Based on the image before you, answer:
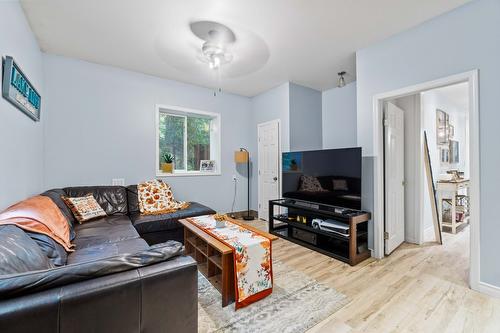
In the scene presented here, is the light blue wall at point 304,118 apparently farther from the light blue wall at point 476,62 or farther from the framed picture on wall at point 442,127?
the framed picture on wall at point 442,127

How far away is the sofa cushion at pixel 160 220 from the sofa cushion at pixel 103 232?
4.9 inches

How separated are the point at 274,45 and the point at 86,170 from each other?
3.16 meters

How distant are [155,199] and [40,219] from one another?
1.66 m

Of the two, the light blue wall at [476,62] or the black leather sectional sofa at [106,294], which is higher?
the light blue wall at [476,62]

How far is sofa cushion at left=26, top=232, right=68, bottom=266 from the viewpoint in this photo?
1.39 metres

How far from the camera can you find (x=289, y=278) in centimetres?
221

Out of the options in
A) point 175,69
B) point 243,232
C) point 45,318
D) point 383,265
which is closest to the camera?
point 45,318

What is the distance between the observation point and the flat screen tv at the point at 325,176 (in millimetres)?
2674

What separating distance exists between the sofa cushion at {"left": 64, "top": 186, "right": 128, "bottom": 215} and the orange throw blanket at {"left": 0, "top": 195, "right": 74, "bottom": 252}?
97cm

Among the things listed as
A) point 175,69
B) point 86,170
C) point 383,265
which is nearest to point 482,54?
point 383,265

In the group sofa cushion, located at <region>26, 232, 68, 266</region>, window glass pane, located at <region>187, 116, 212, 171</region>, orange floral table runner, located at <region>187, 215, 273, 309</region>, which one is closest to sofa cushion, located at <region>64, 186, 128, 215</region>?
window glass pane, located at <region>187, 116, 212, 171</region>

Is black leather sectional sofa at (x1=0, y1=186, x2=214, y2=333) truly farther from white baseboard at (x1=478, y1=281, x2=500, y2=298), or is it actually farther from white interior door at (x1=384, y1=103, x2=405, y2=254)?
white interior door at (x1=384, y1=103, x2=405, y2=254)

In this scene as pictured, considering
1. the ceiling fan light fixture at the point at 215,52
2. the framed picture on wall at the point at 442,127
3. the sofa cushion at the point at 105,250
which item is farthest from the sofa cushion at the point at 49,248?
the framed picture on wall at the point at 442,127

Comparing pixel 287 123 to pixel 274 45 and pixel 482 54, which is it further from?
pixel 482 54
